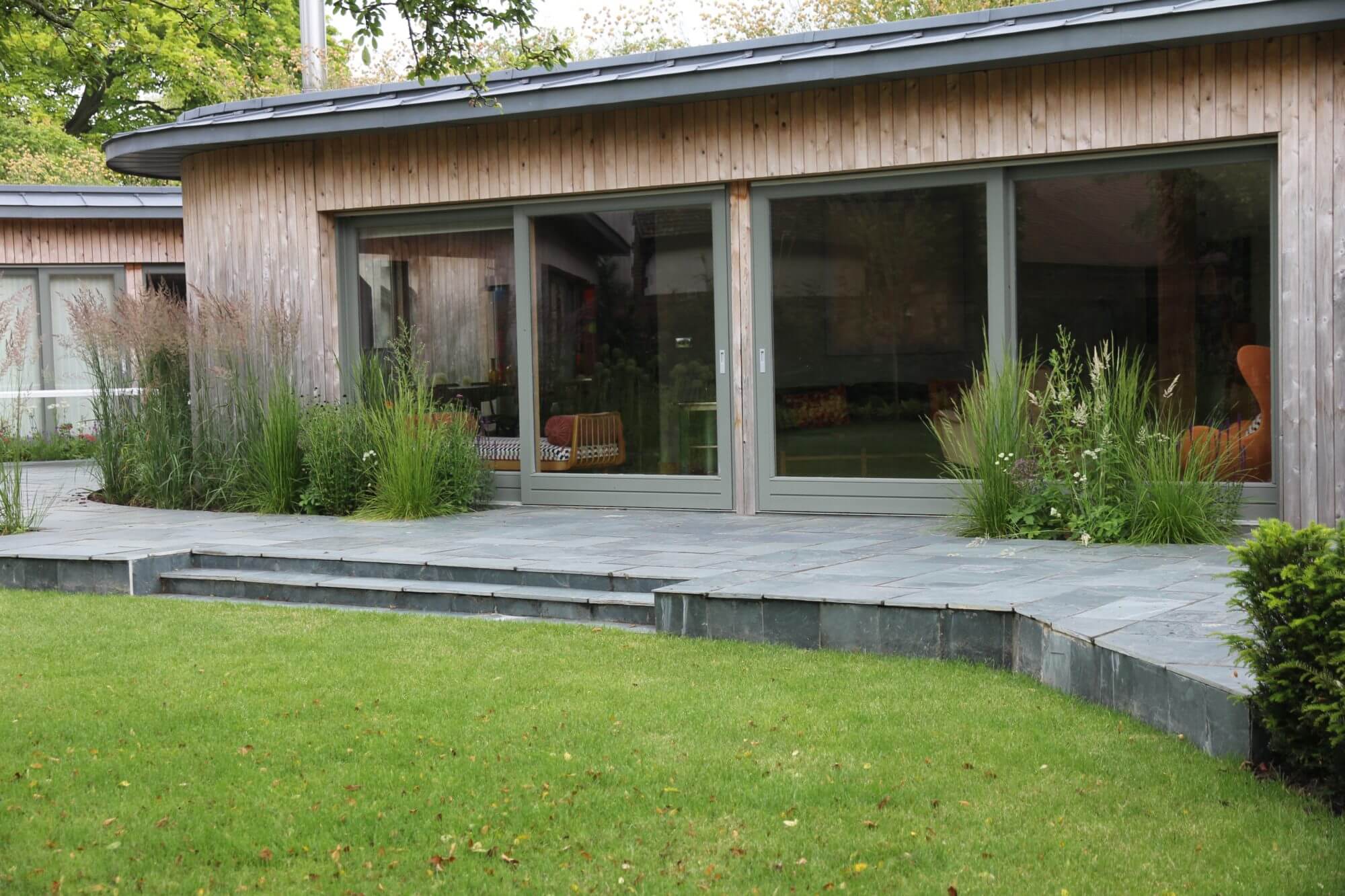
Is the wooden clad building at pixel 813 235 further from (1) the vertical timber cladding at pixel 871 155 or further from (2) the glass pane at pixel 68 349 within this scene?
(2) the glass pane at pixel 68 349

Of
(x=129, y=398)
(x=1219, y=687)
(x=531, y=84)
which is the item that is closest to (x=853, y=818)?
(x=1219, y=687)

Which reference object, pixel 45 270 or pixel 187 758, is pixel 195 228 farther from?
pixel 187 758

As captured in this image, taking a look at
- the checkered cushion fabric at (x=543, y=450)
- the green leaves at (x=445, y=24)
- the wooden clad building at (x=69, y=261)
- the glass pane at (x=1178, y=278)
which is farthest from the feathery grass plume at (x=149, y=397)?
the glass pane at (x=1178, y=278)

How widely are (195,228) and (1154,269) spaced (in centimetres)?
701

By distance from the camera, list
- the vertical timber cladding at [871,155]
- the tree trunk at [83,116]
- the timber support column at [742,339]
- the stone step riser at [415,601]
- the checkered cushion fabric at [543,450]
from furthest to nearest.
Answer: the tree trunk at [83,116]
the checkered cushion fabric at [543,450]
the timber support column at [742,339]
the vertical timber cladding at [871,155]
the stone step riser at [415,601]

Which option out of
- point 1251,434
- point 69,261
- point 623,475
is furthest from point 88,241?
point 1251,434

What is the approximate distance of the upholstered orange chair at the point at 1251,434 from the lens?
7.57 metres

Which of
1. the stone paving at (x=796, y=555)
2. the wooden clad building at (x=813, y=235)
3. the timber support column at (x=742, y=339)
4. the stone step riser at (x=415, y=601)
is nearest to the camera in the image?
the stone paving at (x=796, y=555)

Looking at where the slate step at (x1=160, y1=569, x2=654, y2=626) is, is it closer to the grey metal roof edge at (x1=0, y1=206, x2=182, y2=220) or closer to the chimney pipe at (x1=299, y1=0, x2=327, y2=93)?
the grey metal roof edge at (x1=0, y1=206, x2=182, y2=220)

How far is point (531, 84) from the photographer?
8.88 metres

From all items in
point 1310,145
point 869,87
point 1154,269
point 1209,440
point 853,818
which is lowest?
point 853,818

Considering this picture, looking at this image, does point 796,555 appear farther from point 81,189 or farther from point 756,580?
point 81,189

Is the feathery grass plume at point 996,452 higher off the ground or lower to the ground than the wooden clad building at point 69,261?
lower

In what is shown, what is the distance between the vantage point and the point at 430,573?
22.3 ft
